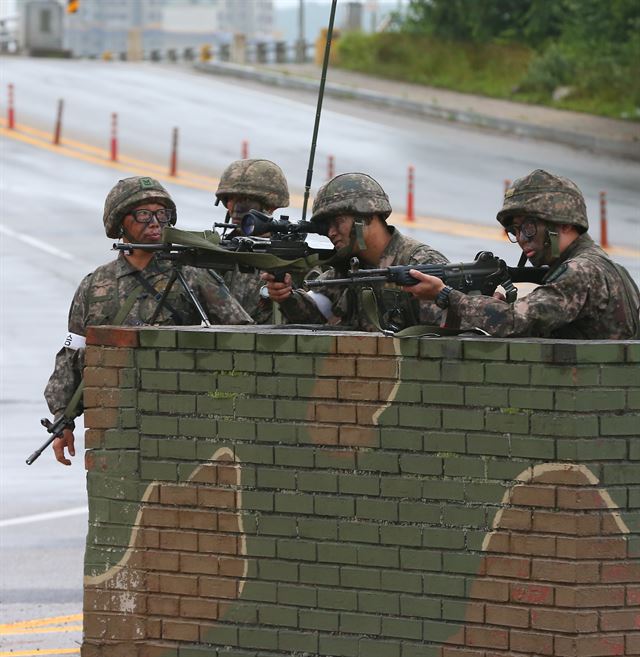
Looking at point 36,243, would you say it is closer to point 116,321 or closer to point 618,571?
point 116,321

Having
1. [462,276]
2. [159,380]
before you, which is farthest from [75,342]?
[462,276]

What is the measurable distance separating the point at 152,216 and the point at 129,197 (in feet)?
0.48

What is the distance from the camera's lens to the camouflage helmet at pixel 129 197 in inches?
305

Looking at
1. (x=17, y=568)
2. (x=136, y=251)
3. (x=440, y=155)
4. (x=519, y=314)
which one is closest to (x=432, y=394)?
(x=519, y=314)

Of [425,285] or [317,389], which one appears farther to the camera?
[317,389]

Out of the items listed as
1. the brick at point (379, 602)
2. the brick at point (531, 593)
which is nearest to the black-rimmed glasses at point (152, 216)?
the brick at point (379, 602)

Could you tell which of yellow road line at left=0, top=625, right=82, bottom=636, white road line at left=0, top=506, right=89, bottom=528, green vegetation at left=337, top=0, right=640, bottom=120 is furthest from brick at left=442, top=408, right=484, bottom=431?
green vegetation at left=337, top=0, right=640, bottom=120

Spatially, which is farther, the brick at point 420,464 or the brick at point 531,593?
the brick at point 420,464

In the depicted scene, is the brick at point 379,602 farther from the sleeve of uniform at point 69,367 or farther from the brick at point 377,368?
the sleeve of uniform at point 69,367

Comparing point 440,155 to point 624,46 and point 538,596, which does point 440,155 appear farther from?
point 538,596

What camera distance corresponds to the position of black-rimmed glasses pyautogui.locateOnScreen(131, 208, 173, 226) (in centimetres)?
779

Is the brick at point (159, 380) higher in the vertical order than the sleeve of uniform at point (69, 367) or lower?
higher

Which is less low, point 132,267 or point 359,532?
point 132,267

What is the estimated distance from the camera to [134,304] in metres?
7.73
